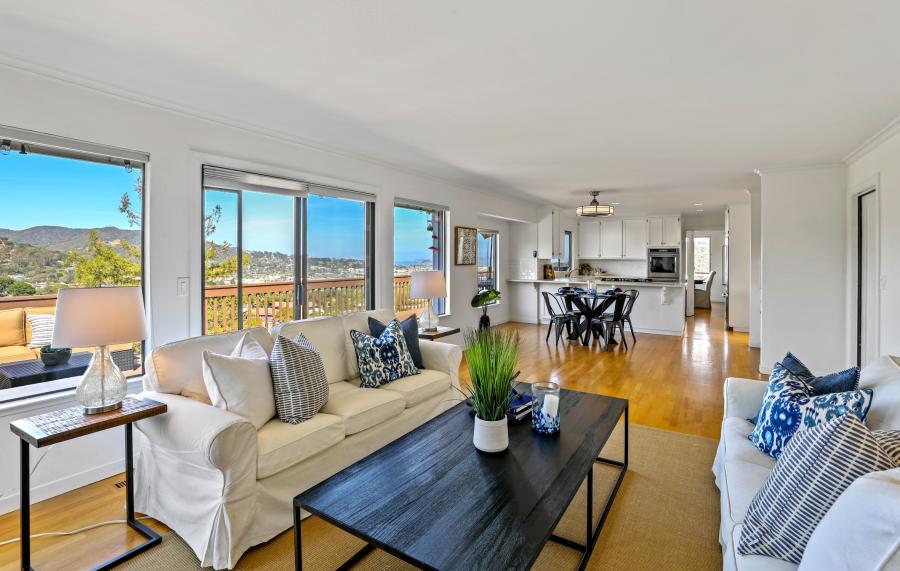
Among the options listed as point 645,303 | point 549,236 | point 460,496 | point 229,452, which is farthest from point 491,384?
point 549,236

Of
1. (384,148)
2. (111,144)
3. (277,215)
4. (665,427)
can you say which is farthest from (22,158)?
(665,427)

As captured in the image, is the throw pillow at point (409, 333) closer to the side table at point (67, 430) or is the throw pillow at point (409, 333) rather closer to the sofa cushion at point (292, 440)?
the sofa cushion at point (292, 440)

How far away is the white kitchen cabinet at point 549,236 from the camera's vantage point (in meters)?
8.52

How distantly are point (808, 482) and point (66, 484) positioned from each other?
3.53 m

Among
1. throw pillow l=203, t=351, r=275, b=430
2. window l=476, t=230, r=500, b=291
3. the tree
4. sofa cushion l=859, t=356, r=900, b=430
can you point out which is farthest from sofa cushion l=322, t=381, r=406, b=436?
window l=476, t=230, r=500, b=291

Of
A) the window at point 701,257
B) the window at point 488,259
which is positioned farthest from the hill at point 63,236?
the window at point 701,257

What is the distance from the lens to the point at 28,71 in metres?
2.38

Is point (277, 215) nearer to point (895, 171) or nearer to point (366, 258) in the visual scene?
point (366, 258)

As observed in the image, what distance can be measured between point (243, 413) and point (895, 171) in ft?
16.4

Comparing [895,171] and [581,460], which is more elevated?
[895,171]

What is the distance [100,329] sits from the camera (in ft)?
6.51

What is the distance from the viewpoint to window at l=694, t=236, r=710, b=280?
12594 millimetres

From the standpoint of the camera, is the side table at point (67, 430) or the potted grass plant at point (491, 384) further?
the potted grass plant at point (491, 384)

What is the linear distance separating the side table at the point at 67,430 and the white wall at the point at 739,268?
342 inches
